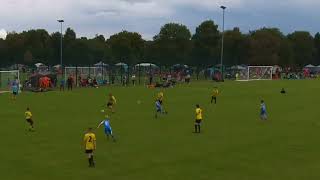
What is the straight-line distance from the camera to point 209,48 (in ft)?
482

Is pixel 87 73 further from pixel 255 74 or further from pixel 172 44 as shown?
pixel 172 44

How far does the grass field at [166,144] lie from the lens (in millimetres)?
21688

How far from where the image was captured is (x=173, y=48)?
15600 cm

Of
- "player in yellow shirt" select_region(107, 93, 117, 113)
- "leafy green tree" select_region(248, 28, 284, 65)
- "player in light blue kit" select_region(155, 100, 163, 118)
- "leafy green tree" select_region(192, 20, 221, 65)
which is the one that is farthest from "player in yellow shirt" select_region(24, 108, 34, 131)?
"leafy green tree" select_region(248, 28, 284, 65)

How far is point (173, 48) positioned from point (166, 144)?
12862 centimetres

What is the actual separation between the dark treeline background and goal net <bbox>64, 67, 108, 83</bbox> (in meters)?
40.8

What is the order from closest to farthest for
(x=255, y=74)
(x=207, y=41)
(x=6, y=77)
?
1. (x=6, y=77)
2. (x=255, y=74)
3. (x=207, y=41)

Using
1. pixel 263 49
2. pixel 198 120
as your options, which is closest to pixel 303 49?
pixel 263 49

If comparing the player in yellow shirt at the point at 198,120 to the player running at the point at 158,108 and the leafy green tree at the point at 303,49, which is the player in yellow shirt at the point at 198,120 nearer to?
the player running at the point at 158,108

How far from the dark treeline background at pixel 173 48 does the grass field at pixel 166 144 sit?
285ft

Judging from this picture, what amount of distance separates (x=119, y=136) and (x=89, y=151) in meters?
8.29

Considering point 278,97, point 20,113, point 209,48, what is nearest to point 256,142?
point 20,113

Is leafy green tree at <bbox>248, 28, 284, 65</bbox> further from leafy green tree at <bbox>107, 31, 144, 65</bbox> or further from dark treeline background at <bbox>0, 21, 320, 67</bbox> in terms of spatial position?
leafy green tree at <bbox>107, 31, 144, 65</bbox>

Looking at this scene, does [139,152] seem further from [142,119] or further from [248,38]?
[248,38]
